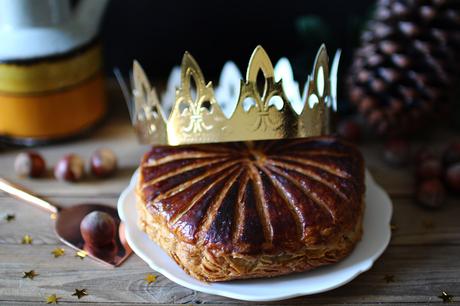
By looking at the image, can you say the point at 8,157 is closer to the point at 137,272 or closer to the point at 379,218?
the point at 137,272

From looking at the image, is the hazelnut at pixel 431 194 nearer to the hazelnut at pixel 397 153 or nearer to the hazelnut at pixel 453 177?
the hazelnut at pixel 453 177

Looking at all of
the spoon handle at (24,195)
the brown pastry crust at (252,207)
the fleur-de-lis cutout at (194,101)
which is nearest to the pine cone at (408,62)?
the brown pastry crust at (252,207)

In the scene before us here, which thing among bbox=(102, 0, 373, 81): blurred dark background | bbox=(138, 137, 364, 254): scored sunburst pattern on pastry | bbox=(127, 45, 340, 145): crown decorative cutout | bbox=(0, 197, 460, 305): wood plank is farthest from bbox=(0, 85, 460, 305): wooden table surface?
bbox=(102, 0, 373, 81): blurred dark background

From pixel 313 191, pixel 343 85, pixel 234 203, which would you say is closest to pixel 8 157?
pixel 234 203

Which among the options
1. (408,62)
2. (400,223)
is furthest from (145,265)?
(408,62)

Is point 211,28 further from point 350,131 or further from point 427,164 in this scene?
point 427,164
